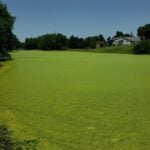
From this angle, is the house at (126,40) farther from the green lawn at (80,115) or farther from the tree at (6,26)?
the green lawn at (80,115)

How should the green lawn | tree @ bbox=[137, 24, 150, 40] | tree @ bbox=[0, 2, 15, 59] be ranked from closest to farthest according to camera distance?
the green lawn, tree @ bbox=[0, 2, 15, 59], tree @ bbox=[137, 24, 150, 40]

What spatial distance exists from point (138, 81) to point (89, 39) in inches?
2414

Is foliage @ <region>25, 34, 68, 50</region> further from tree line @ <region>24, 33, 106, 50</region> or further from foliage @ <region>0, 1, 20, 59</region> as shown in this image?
foliage @ <region>0, 1, 20, 59</region>

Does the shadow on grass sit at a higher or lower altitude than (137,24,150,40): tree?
lower

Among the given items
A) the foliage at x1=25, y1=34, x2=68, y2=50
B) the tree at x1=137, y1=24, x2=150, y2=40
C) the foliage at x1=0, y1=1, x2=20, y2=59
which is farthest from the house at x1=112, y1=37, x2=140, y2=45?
the foliage at x1=0, y1=1, x2=20, y2=59

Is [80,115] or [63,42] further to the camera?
[63,42]

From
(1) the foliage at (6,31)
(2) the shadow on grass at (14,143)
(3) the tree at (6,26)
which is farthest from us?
(3) the tree at (6,26)

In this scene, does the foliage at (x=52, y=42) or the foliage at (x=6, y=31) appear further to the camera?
the foliage at (x=52, y=42)

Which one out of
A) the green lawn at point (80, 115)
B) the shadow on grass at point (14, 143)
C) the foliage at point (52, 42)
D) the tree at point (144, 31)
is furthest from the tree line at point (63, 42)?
the shadow on grass at point (14, 143)

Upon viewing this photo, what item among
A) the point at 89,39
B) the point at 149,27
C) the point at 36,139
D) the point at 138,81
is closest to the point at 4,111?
the point at 36,139

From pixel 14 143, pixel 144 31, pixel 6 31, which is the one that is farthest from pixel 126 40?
pixel 14 143

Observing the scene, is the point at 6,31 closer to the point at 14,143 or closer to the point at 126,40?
the point at 14,143

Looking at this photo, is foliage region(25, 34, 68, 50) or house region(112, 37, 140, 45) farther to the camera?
house region(112, 37, 140, 45)

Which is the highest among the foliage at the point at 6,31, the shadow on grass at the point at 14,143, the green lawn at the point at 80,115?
the foliage at the point at 6,31
